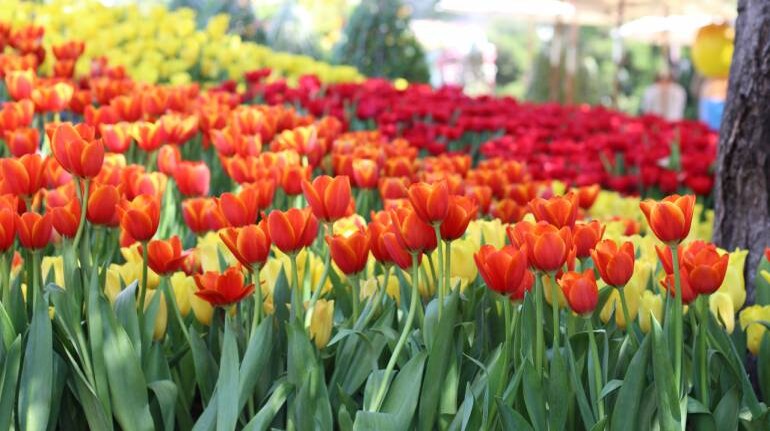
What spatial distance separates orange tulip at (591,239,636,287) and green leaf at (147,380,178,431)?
1.94 feet

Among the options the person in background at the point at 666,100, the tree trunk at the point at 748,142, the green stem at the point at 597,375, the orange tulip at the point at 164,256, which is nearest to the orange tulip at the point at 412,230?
the green stem at the point at 597,375

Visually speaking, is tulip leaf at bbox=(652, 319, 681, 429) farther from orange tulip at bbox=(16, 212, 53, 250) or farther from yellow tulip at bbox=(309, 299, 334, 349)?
orange tulip at bbox=(16, 212, 53, 250)

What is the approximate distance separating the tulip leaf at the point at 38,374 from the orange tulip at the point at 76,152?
0.21 metres

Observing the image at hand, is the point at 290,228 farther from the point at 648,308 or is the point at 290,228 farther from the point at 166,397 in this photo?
the point at 648,308

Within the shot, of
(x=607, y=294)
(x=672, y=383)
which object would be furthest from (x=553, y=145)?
(x=672, y=383)

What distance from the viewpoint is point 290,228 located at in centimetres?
147

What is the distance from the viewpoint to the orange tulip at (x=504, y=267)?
1356mm

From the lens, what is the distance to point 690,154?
15.0 ft

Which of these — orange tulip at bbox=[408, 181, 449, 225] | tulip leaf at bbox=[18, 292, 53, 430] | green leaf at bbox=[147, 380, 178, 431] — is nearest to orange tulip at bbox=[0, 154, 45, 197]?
tulip leaf at bbox=[18, 292, 53, 430]

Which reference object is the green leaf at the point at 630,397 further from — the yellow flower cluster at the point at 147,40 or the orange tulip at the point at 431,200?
the yellow flower cluster at the point at 147,40

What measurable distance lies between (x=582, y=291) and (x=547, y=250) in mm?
104

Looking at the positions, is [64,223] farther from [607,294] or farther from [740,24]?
[740,24]

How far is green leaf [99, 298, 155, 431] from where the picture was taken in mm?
1425

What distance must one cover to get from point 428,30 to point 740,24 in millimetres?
32948
